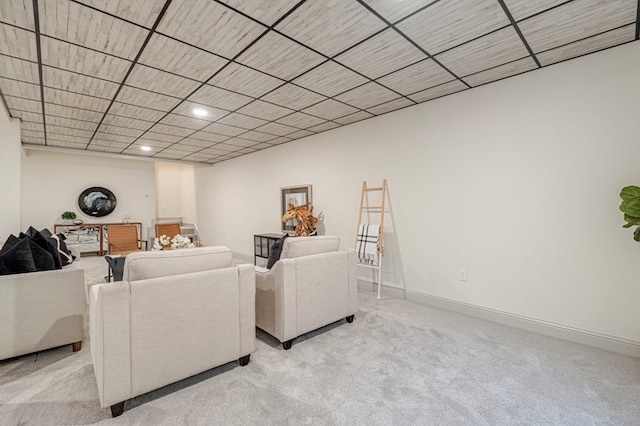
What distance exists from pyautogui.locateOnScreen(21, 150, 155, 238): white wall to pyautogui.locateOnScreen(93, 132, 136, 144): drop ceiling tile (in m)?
2.71

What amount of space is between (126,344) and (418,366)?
201 centimetres

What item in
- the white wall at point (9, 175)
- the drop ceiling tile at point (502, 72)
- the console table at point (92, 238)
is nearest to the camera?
the drop ceiling tile at point (502, 72)

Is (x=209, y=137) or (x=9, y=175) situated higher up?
(x=209, y=137)

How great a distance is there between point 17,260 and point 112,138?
3.74 m

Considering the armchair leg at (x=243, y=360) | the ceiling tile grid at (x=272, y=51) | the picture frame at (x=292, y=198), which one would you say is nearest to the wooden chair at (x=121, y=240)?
the ceiling tile grid at (x=272, y=51)

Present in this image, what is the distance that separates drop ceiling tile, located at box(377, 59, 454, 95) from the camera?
2854mm

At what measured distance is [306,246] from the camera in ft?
9.24

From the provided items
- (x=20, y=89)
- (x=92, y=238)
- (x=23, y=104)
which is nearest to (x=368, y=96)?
(x=20, y=89)

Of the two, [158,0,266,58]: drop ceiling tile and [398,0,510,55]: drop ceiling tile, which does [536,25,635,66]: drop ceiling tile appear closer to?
[398,0,510,55]: drop ceiling tile

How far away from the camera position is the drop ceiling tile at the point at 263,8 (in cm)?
193

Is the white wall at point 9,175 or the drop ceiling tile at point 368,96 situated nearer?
the drop ceiling tile at point 368,96

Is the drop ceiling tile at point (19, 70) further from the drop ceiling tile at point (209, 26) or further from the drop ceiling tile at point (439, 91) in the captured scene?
the drop ceiling tile at point (439, 91)

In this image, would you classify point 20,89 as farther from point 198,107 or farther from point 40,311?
point 40,311

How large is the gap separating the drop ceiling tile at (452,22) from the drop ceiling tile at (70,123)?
15.3ft
